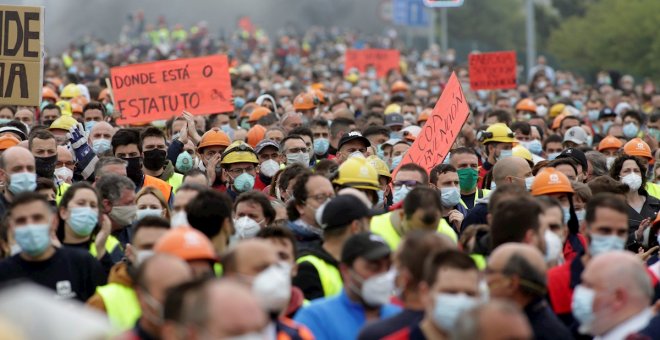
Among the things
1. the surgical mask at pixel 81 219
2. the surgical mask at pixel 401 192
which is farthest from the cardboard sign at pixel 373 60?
the surgical mask at pixel 81 219

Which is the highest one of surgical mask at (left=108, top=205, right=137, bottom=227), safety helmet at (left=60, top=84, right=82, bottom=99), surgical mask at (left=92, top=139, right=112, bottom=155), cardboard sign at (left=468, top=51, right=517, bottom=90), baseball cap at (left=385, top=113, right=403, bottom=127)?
cardboard sign at (left=468, top=51, right=517, bottom=90)

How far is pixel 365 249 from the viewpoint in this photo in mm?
7602

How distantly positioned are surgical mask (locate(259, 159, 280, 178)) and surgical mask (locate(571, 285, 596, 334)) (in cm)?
679

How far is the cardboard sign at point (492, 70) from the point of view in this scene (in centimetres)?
2489

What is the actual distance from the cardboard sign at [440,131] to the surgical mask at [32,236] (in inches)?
180

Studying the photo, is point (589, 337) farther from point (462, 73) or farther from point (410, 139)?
point (462, 73)

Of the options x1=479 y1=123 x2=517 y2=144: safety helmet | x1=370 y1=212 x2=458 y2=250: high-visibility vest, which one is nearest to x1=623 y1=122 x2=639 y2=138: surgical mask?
x1=479 y1=123 x2=517 y2=144: safety helmet

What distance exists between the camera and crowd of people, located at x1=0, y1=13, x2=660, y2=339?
6.70 m

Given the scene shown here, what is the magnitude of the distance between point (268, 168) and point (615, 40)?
40707 mm

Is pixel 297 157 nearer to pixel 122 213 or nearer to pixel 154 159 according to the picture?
pixel 154 159

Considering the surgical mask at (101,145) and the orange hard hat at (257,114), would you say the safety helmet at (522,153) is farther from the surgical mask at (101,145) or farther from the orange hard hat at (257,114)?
the orange hard hat at (257,114)

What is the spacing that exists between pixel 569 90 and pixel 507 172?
65.6ft

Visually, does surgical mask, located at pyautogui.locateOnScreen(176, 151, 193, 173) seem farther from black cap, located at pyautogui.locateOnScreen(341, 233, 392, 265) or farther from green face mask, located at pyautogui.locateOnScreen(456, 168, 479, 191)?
black cap, located at pyautogui.locateOnScreen(341, 233, 392, 265)

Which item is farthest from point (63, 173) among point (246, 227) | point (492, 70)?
point (492, 70)
